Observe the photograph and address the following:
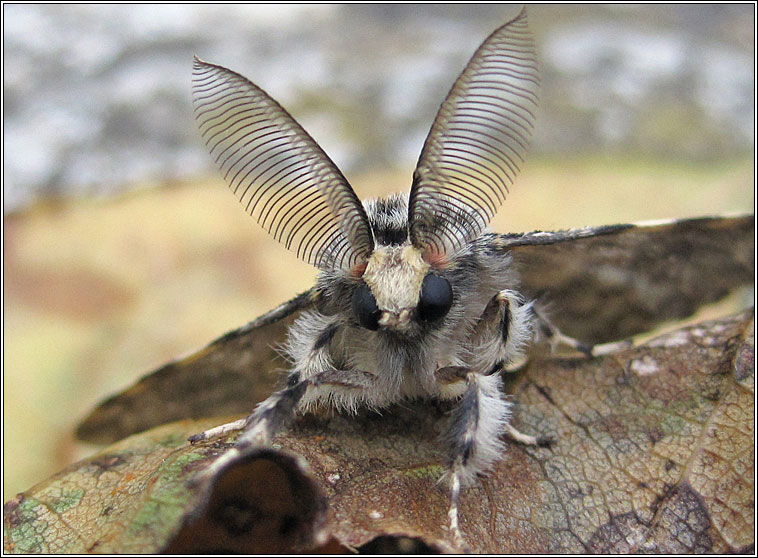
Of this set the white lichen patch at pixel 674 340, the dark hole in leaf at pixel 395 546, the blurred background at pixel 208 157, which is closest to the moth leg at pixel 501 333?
the white lichen patch at pixel 674 340

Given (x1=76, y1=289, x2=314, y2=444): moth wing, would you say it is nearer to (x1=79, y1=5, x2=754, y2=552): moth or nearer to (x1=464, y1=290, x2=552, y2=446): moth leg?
(x1=79, y1=5, x2=754, y2=552): moth

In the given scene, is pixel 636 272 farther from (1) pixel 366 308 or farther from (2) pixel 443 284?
(1) pixel 366 308

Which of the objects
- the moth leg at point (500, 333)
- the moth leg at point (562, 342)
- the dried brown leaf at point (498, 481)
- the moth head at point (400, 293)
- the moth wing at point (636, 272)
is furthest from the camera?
the moth wing at point (636, 272)

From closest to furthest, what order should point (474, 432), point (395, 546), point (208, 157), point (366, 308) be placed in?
point (395, 546)
point (474, 432)
point (366, 308)
point (208, 157)

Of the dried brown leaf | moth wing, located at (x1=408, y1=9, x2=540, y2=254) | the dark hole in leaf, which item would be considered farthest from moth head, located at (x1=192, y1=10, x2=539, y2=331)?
the dark hole in leaf

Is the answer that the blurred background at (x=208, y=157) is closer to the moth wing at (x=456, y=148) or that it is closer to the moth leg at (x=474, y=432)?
the moth wing at (x=456, y=148)

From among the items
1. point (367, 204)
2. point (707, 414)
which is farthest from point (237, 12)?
point (707, 414)

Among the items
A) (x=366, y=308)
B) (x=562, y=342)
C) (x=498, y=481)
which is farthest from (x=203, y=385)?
(x=562, y=342)
